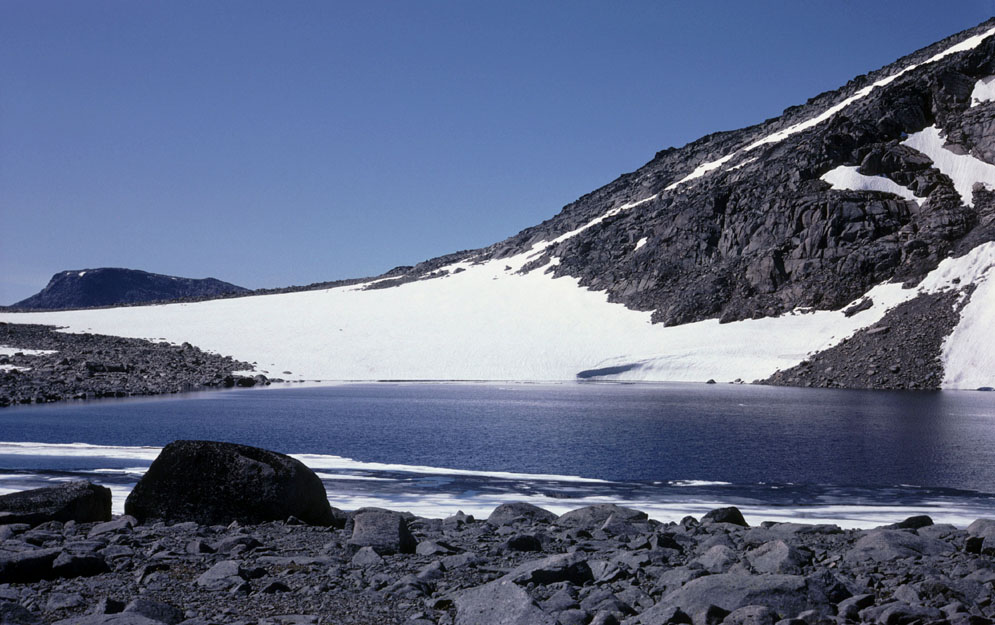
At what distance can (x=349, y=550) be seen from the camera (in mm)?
10336

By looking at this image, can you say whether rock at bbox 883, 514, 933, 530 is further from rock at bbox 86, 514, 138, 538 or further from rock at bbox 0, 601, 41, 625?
rock at bbox 86, 514, 138, 538

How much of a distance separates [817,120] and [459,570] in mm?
113754

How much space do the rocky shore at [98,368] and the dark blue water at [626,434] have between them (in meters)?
6.66

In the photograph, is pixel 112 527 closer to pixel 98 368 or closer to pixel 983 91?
pixel 98 368

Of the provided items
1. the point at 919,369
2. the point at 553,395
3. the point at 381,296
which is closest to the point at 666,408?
the point at 553,395

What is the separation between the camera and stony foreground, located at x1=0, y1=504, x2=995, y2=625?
7.52 metres

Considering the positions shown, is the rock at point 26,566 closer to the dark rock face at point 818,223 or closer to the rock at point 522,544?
the rock at point 522,544

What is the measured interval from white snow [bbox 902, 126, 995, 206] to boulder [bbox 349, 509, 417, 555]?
7753cm

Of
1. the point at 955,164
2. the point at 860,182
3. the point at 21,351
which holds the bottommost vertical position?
the point at 21,351

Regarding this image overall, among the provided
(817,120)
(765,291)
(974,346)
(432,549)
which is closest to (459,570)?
(432,549)

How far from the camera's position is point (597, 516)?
44.0 ft

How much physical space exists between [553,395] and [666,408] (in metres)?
12.7

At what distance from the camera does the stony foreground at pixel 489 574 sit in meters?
7.52

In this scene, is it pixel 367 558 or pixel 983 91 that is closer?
pixel 367 558
